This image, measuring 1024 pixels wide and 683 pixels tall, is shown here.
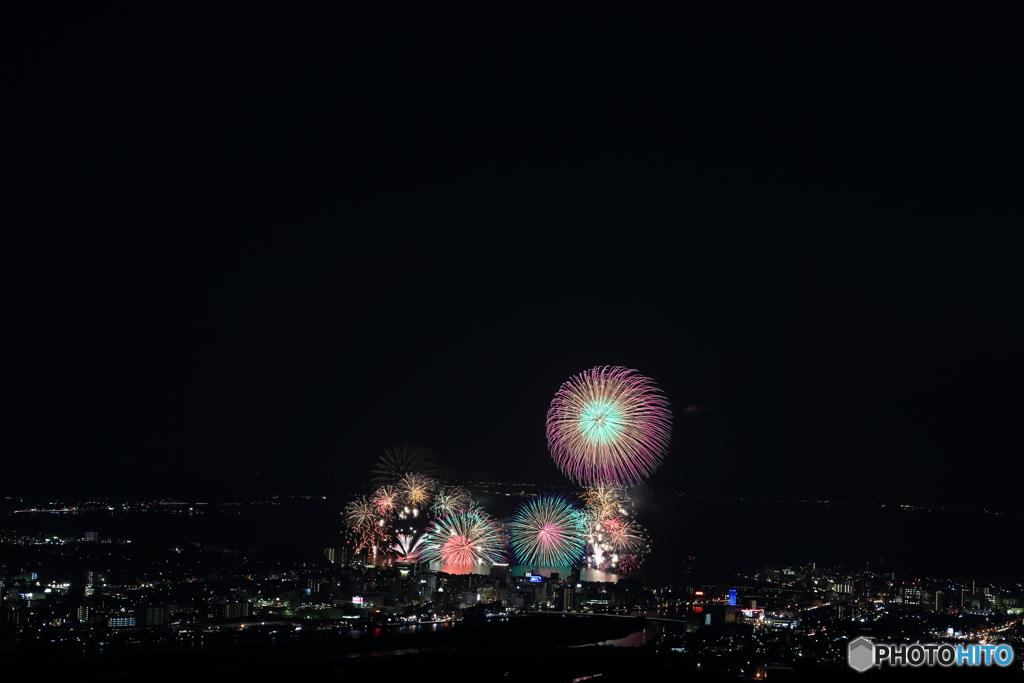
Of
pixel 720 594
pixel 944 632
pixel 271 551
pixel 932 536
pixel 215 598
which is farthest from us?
pixel 932 536

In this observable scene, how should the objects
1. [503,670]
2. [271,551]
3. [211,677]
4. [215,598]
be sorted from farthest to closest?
[271,551] → [215,598] → [503,670] → [211,677]

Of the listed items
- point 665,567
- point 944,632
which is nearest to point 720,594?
point 665,567

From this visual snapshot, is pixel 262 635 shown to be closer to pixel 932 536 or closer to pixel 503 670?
pixel 503 670

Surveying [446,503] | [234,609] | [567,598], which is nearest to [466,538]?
[446,503]

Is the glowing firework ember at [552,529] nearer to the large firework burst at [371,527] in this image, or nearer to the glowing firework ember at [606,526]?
the glowing firework ember at [606,526]

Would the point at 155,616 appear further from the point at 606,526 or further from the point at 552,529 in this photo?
the point at 606,526
